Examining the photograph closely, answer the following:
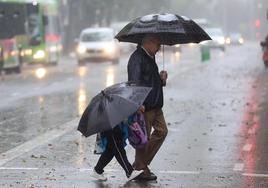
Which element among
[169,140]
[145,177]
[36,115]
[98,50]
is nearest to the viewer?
[145,177]

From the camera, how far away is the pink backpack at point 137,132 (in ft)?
26.8

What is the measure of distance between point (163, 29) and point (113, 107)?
101 centimetres

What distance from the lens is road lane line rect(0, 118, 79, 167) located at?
33.9 feet

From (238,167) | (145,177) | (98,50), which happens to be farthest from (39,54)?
(145,177)

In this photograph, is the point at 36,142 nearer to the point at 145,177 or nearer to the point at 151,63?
the point at 145,177

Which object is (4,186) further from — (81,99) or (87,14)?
(87,14)

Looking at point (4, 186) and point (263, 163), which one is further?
point (263, 163)

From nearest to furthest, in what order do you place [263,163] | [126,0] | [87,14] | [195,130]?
[263,163] < [195,130] < [87,14] < [126,0]

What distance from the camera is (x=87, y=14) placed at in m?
61.4

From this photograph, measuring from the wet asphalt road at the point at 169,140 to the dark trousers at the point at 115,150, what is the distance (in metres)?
0.18

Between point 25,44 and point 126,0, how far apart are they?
3518cm

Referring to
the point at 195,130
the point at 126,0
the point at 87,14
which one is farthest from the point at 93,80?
the point at 126,0

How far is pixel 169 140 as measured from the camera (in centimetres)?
1180

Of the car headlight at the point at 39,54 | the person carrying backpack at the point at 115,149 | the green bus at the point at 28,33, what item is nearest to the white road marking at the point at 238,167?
the person carrying backpack at the point at 115,149
